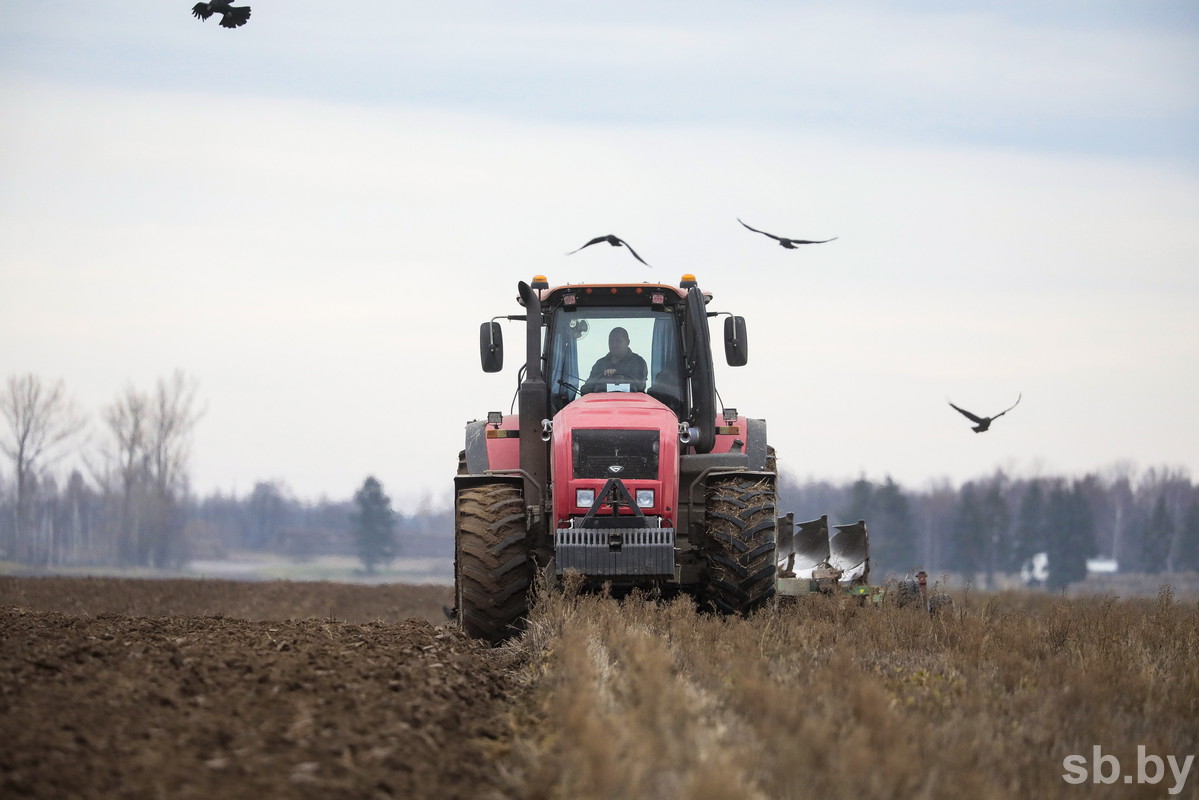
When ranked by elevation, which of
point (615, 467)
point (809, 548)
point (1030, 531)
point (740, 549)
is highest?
point (615, 467)

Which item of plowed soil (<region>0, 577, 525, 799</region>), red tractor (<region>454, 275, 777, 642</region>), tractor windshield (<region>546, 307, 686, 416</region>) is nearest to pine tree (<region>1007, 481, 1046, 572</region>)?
red tractor (<region>454, 275, 777, 642</region>)

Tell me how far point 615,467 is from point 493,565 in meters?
1.25

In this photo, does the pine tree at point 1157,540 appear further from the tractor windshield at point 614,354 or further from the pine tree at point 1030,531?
the tractor windshield at point 614,354

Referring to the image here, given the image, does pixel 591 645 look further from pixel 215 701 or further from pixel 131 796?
pixel 131 796

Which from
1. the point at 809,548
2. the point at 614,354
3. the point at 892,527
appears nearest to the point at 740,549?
the point at 614,354

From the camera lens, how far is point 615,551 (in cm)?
1074

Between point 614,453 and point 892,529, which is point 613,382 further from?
point 892,529

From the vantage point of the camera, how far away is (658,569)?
10742mm

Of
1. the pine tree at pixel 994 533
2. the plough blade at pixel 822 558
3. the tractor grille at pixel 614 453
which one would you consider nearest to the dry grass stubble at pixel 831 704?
the tractor grille at pixel 614 453

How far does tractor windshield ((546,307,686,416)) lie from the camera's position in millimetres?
12414

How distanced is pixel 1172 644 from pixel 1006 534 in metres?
95.2

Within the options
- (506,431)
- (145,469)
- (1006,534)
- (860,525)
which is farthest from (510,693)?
(1006,534)

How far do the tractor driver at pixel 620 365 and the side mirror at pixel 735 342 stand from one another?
2.52ft

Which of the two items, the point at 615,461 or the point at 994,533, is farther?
the point at 994,533
